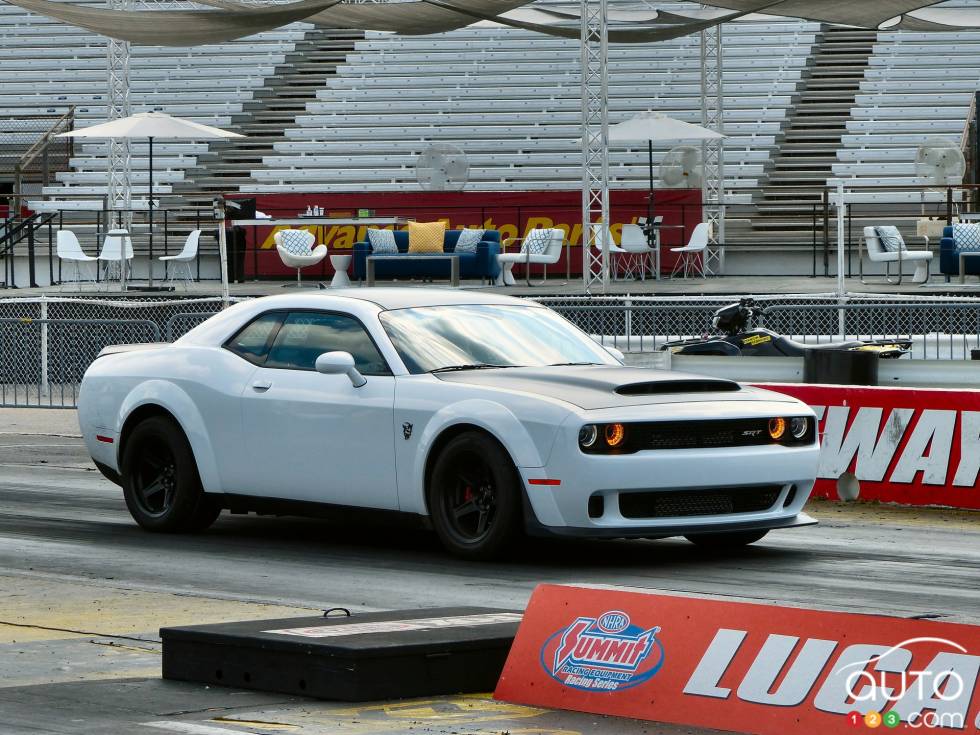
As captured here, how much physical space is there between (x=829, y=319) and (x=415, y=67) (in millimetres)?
25135

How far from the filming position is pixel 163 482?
408 inches

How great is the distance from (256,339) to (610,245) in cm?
1806

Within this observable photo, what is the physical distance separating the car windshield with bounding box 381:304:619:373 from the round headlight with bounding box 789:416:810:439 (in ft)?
3.98

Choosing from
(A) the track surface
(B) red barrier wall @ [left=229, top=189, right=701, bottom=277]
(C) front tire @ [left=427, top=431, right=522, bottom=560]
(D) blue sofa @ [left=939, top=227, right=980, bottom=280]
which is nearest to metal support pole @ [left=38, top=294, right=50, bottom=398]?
Answer: (A) the track surface

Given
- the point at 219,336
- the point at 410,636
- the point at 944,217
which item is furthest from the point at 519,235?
the point at 410,636

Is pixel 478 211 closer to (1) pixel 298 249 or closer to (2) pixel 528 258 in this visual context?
(1) pixel 298 249

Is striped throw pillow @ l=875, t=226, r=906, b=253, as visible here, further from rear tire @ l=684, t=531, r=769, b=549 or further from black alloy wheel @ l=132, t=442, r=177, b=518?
black alloy wheel @ l=132, t=442, r=177, b=518

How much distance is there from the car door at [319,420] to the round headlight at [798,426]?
2.03 meters

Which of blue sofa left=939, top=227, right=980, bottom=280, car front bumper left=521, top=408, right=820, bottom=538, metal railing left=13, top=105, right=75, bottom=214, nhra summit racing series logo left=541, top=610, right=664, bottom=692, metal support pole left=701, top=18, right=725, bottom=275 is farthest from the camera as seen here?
metal railing left=13, top=105, right=75, bottom=214

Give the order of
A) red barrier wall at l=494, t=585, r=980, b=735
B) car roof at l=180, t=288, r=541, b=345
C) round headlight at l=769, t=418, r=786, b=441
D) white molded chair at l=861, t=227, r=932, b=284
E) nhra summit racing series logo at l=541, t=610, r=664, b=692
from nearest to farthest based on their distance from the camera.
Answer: red barrier wall at l=494, t=585, r=980, b=735 → nhra summit racing series logo at l=541, t=610, r=664, b=692 → round headlight at l=769, t=418, r=786, b=441 → car roof at l=180, t=288, r=541, b=345 → white molded chair at l=861, t=227, r=932, b=284

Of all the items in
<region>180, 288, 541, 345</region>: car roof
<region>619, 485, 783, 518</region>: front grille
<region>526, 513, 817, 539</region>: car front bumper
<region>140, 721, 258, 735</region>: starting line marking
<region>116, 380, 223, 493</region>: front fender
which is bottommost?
<region>140, 721, 258, 735</region>: starting line marking

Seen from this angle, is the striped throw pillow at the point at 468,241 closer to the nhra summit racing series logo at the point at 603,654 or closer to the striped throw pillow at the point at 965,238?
the striped throw pillow at the point at 965,238

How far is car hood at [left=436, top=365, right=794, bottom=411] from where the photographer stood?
28.5 ft

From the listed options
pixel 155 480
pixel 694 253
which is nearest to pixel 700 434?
pixel 155 480
